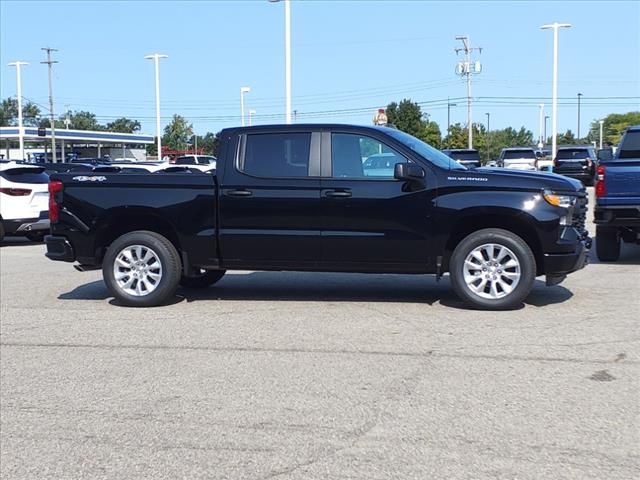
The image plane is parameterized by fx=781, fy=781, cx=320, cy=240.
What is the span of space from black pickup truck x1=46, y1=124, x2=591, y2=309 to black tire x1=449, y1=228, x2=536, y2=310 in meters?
0.01

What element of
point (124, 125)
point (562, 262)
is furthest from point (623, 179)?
point (124, 125)

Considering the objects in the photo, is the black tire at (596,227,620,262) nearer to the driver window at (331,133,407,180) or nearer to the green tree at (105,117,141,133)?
the driver window at (331,133,407,180)

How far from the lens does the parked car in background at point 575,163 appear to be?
34.2 metres

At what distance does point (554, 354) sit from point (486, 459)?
7.77ft

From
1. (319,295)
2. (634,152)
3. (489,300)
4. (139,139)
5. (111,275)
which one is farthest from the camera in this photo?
(139,139)

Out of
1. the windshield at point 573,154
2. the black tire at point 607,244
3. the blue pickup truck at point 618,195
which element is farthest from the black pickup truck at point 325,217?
the windshield at point 573,154

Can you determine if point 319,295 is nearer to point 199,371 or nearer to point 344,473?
point 199,371

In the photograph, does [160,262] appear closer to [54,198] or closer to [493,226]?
[54,198]

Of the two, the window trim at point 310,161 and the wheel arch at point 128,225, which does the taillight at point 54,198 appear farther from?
the window trim at point 310,161

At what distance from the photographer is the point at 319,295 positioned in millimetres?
9336

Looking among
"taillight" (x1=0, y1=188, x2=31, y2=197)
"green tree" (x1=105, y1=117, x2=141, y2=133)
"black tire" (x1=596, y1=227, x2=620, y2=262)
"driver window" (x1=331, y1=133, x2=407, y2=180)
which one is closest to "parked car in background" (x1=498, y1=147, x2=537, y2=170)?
"black tire" (x1=596, y1=227, x2=620, y2=262)

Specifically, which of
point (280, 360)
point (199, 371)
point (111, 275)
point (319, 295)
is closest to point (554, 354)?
point (280, 360)

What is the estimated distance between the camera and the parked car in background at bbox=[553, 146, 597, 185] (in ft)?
112

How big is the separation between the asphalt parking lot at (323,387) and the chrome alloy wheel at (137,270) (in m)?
0.27
